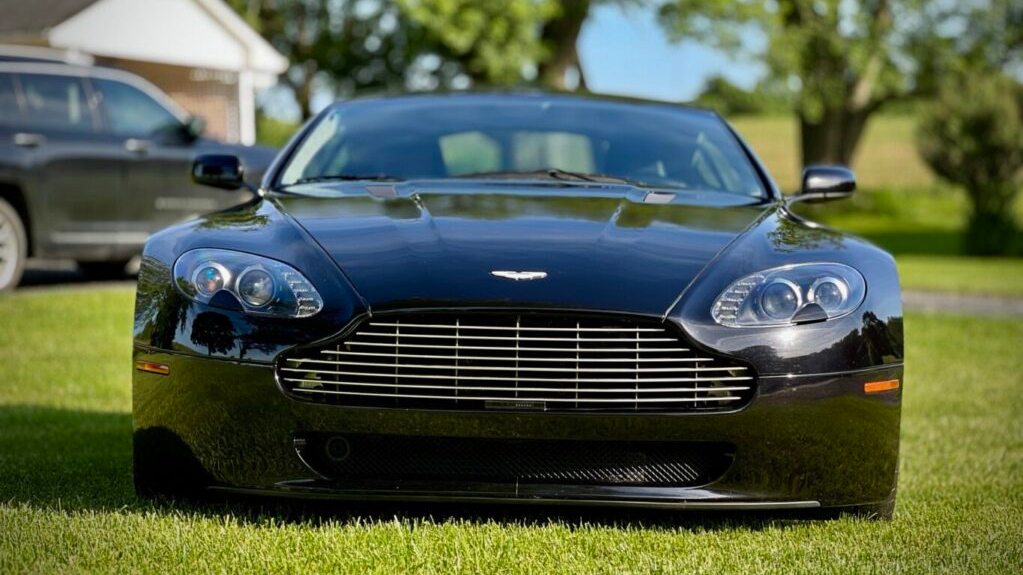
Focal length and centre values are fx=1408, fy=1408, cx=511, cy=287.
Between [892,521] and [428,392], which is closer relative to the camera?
[428,392]

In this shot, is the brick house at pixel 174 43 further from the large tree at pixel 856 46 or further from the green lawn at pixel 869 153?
the green lawn at pixel 869 153

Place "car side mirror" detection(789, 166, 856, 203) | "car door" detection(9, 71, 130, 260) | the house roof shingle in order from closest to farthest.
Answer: "car side mirror" detection(789, 166, 856, 203), "car door" detection(9, 71, 130, 260), the house roof shingle

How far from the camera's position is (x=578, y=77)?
116 ft

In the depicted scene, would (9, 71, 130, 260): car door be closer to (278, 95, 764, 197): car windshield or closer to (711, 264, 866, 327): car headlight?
(278, 95, 764, 197): car windshield

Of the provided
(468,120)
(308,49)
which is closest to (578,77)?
(308,49)

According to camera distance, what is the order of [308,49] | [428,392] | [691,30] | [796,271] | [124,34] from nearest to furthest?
[428,392] < [796,271] < [124,34] < [691,30] < [308,49]

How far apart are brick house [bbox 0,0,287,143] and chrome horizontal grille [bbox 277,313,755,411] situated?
17013 millimetres

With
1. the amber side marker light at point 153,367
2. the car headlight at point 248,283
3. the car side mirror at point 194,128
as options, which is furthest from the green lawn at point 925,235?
the amber side marker light at point 153,367

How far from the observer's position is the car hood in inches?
143

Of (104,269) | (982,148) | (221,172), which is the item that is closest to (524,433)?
(221,172)

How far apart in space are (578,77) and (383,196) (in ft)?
103

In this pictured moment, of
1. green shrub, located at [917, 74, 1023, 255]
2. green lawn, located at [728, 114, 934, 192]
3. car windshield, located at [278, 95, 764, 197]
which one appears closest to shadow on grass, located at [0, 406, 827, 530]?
car windshield, located at [278, 95, 764, 197]

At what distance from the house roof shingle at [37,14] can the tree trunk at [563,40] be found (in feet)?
43.2

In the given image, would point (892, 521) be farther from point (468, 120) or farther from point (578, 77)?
point (578, 77)
